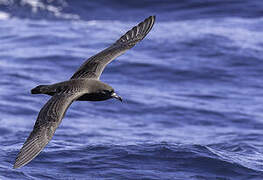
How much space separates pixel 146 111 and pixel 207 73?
2655 mm

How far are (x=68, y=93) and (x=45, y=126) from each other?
2.67 feet

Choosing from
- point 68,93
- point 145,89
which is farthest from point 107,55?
point 145,89

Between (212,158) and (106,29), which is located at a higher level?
(106,29)

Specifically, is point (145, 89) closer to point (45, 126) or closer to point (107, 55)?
point (107, 55)

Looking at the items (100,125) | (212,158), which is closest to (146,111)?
(100,125)

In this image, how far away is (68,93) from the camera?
9.04 metres

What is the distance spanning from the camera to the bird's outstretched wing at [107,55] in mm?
10312

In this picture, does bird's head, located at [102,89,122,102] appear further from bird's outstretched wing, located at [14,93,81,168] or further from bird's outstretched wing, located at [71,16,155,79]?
bird's outstretched wing, located at [71,16,155,79]

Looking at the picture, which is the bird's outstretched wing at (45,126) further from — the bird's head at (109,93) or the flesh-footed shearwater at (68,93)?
the bird's head at (109,93)

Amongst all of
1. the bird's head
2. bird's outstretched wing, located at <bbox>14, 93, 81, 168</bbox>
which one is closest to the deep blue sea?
the bird's head

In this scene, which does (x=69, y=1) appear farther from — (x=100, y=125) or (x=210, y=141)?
(x=210, y=141)

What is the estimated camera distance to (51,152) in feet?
37.0

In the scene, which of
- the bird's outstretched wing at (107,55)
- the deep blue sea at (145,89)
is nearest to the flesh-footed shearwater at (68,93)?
the bird's outstretched wing at (107,55)

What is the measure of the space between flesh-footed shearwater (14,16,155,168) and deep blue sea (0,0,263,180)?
1471 mm
